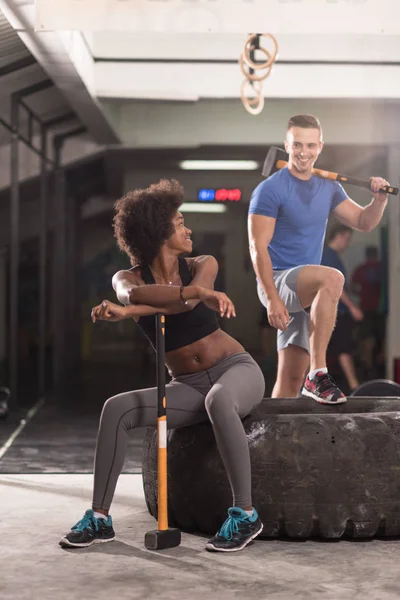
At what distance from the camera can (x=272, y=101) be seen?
8758 mm

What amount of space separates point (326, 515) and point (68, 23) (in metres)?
2.39

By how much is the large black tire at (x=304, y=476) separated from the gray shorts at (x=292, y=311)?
963 millimetres

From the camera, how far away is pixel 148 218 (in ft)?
13.1

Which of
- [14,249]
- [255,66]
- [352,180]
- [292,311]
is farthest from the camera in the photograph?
[14,249]

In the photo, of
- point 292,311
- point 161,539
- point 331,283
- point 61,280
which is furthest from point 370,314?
point 161,539

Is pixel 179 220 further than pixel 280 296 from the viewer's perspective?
No

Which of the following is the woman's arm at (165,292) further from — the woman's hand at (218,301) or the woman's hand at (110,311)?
the woman's hand at (110,311)

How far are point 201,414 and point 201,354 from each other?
0.24m

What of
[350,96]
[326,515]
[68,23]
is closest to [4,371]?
Answer: [350,96]

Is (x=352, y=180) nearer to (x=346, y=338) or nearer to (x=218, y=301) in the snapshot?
(x=218, y=301)

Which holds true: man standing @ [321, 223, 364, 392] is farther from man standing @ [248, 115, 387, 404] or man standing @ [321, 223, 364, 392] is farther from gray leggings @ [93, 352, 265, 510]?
gray leggings @ [93, 352, 265, 510]

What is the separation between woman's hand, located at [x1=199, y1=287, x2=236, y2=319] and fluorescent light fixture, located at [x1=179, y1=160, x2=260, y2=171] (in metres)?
5.56

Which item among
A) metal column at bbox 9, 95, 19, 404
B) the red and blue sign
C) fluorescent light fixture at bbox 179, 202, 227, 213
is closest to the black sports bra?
metal column at bbox 9, 95, 19, 404

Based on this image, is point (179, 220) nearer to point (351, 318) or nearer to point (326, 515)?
point (326, 515)
